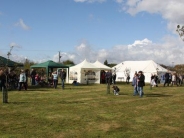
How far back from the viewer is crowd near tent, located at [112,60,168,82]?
40.9m

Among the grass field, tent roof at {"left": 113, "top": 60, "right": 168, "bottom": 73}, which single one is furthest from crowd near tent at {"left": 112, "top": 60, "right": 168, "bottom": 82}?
the grass field

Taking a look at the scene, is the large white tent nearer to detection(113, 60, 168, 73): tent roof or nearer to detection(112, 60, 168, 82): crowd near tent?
detection(112, 60, 168, 82): crowd near tent

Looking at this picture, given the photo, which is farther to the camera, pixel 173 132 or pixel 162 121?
pixel 162 121

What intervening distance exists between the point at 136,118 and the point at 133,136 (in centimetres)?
247

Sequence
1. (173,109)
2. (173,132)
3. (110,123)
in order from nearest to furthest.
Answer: (173,132) → (110,123) → (173,109)

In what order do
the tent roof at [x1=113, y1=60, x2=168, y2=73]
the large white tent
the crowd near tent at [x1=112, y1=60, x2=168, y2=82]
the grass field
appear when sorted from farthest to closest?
the tent roof at [x1=113, y1=60, x2=168, y2=73] → the crowd near tent at [x1=112, y1=60, x2=168, y2=82] → the large white tent → the grass field

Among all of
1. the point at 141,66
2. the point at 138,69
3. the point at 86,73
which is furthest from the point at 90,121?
the point at 141,66

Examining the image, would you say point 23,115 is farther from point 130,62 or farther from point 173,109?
point 130,62

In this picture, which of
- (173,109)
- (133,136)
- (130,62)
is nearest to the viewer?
(133,136)

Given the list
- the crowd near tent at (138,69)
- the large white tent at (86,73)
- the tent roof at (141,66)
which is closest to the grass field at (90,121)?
the large white tent at (86,73)

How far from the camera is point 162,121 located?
31.0 feet

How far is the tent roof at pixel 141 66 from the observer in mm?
41188

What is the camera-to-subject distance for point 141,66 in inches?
1688

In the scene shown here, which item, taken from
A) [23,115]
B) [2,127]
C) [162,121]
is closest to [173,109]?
[162,121]
